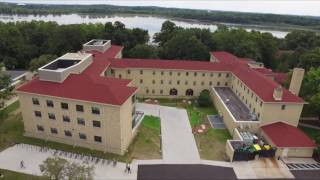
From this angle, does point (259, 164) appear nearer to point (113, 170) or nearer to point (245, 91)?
point (245, 91)

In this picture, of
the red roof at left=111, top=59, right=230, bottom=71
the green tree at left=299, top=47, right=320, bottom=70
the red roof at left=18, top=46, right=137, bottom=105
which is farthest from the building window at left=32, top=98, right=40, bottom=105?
the green tree at left=299, top=47, right=320, bottom=70

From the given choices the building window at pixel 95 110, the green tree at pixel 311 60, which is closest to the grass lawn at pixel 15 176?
the building window at pixel 95 110

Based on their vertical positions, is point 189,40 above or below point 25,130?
above

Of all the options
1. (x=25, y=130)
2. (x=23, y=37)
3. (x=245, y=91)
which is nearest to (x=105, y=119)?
(x=25, y=130)

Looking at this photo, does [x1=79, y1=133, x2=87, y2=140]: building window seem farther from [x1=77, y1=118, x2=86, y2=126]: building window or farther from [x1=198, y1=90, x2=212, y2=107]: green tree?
[x1=198, y1=90, x2=212, y2=107]: green tree

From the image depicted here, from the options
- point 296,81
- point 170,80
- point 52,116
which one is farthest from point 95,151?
point 296,81

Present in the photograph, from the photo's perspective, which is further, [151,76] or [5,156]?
[151,76]
